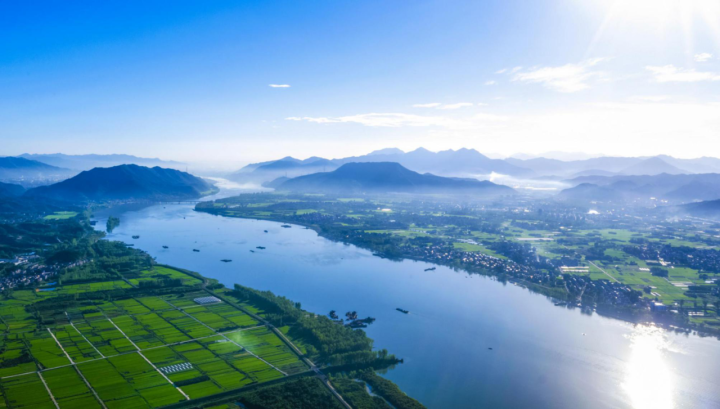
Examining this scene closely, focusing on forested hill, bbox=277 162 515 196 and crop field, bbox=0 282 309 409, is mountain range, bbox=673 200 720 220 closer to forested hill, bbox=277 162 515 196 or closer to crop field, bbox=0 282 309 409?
forested hill, bbox=277 162 515 196

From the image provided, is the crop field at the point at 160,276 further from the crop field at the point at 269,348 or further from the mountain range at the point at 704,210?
the mountain range at the point at 704,210

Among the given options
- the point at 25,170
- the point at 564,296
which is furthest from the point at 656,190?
the point at 25,170

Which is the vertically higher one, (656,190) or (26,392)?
(656,190)

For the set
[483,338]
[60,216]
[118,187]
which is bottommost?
[483,338]

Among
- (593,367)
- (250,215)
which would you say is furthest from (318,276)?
(250,215)

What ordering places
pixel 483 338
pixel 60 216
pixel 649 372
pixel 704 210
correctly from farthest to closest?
pixel 704 210 → pixel 60 216 → pixel 483 338 → pixel 649 372

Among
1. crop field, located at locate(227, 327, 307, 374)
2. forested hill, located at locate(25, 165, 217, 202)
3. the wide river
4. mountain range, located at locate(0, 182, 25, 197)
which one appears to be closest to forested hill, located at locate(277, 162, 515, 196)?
forested hill, located at locate(25, 165, 217, 202)

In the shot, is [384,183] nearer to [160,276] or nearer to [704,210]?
[704,210]
